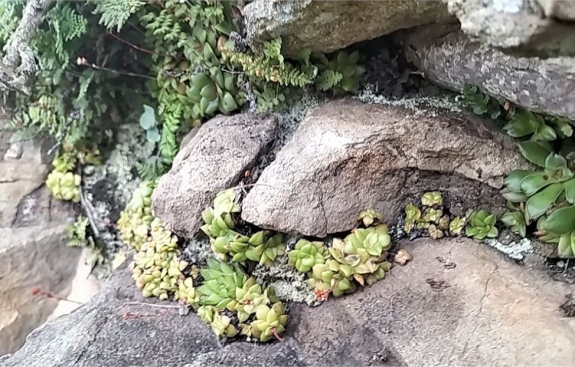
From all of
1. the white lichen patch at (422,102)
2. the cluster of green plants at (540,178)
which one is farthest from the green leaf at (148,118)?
the cluster of green plants at (540,178)

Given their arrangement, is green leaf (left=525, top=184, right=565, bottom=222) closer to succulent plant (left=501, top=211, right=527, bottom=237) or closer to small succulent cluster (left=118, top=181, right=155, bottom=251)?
succulent plant (left=501, top=211, right=527, bottom=237)

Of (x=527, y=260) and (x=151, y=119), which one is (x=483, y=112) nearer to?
(x=527, y=260)

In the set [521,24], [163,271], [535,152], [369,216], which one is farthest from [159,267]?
[521,24]

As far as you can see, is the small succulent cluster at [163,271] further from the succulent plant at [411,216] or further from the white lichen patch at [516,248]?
the white lichen patch at [516,248]

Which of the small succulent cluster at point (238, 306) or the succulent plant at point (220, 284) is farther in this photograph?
the succulent plant at point (220, 284)

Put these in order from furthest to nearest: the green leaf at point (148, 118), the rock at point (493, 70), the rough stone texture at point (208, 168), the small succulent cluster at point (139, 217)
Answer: the green leaf at point (148, 118)
the small succulent cluster at point (139, 217)
the rough stone texture at point (208, 168)
the rock at point (493, 70)

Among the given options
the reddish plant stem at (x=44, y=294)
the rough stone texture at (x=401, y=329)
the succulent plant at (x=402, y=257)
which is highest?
the succulent plant at (x=402, y=257)

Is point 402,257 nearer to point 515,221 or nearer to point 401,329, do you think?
point 401,329
